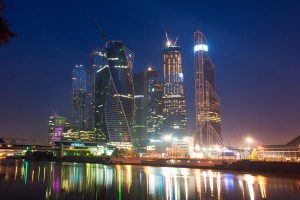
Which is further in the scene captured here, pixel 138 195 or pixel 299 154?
pixel 299 154

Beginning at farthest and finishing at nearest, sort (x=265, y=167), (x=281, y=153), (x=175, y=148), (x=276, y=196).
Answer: (x=175, y=148)
(x=281, y=153)
(x=265, y=167)
(x=276, y=196)

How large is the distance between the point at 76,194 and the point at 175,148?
150 metres

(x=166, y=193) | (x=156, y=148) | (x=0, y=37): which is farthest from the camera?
(x=156, y=148)

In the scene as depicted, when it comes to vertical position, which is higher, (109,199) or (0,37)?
(0,37)

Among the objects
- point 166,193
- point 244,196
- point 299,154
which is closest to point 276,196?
point 244,196

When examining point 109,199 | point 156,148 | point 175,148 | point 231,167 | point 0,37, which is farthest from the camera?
point 156,148

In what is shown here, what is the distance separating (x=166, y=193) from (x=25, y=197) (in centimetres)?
1411

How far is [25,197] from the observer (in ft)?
101

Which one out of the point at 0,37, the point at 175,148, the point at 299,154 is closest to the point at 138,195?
the point at 0,37

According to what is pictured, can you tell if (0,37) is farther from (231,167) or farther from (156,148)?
(156,148)

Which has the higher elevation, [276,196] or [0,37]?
[0,37]

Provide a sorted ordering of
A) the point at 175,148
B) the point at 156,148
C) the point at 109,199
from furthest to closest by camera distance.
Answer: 1. the point at 156,148
2. the point at 175,148
3. the point at 109,199

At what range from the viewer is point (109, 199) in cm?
2900

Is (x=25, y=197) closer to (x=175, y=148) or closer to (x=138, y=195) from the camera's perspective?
(x=138, y=195)
